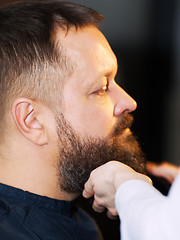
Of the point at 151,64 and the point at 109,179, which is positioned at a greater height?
the point at 109,179

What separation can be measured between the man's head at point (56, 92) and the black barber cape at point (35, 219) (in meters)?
0.08

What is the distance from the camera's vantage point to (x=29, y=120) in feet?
3.58

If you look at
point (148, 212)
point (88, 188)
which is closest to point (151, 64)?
point (88, 188)

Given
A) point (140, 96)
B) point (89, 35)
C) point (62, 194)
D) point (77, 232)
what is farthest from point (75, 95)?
point (140, 96)

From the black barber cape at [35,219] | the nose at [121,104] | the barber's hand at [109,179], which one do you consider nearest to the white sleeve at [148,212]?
the barber's hand at [109,179]

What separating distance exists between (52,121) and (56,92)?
9cm

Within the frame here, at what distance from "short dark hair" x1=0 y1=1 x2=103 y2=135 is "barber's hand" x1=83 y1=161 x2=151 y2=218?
0.32m

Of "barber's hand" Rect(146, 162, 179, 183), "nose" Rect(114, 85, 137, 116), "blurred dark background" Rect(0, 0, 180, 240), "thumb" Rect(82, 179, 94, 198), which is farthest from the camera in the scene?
"blurred dark background" Rect(0, 0, 180, 240)

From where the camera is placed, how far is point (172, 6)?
2.91 meters

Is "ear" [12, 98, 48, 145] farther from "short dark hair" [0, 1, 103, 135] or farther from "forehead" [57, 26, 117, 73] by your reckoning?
"forehead" [57, 26, 117, 73]

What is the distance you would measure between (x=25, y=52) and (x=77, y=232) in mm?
630

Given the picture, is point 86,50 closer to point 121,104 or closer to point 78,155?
point 121,104

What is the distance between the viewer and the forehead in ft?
3.63

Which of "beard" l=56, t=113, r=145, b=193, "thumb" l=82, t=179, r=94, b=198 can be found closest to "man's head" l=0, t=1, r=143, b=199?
"beard" l=56, t=113, r=145, b=193
